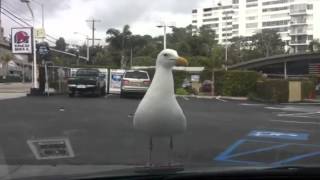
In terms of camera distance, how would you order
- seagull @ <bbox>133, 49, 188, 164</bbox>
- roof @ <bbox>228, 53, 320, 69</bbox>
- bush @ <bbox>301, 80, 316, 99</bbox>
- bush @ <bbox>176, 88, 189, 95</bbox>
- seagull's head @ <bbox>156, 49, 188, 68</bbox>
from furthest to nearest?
roof @ <bbox>228, 53, 320, 69</bbox>, bush @ <bbox>176, 88, 189, 95</bbox>, bush @ <bbox>301, 80, 316, 99</bbox>, seagull's head @ <bbox>156, 49, 188, 68</bbox>, seagull @ <bbox>133, 49, 188, 164</bbox>

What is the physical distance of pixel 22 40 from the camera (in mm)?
39969

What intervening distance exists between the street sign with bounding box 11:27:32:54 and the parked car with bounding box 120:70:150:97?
7866 mm

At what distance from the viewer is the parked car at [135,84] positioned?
34594 mm

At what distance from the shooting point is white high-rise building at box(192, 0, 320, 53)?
150 metres

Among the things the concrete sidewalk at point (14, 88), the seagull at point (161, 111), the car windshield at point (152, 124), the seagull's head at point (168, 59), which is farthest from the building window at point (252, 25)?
the seagull at point (161, 111)

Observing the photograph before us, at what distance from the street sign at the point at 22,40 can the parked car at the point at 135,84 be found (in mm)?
7866

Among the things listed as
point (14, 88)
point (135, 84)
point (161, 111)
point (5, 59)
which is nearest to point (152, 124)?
point (161, 111)

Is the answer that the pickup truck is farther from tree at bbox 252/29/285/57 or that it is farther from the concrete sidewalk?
tree at bbox 252/29/285/57

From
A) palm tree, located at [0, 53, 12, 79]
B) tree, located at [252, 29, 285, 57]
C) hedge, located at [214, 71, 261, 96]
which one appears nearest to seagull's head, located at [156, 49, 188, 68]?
hedge, located at [214, 71, 261, 96]

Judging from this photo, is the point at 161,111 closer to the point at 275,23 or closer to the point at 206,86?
the point at 206,86

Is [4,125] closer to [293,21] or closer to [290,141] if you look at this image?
[290,141]

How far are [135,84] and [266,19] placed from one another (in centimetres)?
14173

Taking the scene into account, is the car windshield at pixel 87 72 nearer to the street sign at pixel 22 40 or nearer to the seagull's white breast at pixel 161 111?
the street sign at pixel 22 40

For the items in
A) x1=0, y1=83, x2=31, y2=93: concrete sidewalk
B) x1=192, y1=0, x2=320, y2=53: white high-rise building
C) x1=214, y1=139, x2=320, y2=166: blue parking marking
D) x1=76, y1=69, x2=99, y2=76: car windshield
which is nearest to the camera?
x1=214, y1=139, x2=320, y2=166: blue parking marking
